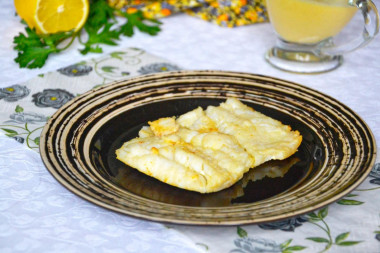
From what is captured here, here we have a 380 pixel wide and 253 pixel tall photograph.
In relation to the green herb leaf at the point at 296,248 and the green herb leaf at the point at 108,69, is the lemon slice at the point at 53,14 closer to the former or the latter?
the green herb leaf at the point at 108,69

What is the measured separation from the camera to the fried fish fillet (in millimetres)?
974

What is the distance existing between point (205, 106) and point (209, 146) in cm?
24

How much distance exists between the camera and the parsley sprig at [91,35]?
5.41 ft

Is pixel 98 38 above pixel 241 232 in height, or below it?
below

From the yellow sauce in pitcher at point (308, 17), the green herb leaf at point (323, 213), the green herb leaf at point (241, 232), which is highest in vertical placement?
the yellow sauce in pitcher at point (308, 17)

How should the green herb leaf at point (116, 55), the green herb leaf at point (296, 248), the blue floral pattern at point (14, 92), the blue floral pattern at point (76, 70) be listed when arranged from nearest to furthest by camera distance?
1. the green herb leaf at point (296, 248)
2. the blue floral pattern at point (14, 92)
3. the blue floral pattern at point (76, 70)
4. the green herb leaf at point (116, 55)

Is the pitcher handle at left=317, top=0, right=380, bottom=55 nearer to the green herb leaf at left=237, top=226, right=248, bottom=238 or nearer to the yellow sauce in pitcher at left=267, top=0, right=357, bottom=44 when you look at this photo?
the yellow sauce in pitcher at left=267, top=0, right=357, bottom=44

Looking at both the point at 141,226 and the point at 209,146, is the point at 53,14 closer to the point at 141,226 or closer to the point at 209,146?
the point at 209,146

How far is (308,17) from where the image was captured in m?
1.50

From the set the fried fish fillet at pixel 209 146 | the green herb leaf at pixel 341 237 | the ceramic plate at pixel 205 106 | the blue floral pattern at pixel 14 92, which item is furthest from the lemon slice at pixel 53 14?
the green herb leaf at pixel 341 237

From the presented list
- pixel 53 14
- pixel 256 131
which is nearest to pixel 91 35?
pixel 53 14

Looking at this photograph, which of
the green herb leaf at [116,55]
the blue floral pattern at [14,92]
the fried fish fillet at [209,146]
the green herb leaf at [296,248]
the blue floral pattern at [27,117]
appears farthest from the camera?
the green herb leaf at [116,55]

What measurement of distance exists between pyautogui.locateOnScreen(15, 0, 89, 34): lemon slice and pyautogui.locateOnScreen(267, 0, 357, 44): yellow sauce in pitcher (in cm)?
65

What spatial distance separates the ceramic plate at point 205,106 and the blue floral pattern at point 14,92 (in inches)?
12.7
